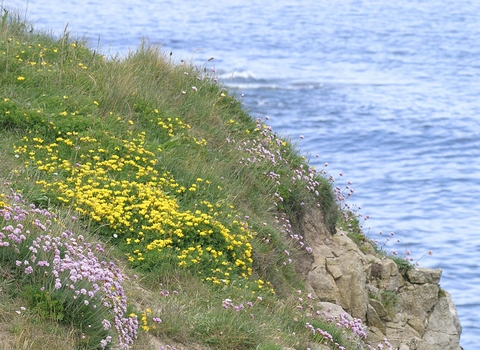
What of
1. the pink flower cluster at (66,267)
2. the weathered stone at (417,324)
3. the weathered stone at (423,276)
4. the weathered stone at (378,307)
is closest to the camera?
the pink flower cluster at (66,267)

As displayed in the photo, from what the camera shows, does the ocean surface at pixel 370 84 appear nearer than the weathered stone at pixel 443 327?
No

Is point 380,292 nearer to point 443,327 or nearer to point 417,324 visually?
point 417,324

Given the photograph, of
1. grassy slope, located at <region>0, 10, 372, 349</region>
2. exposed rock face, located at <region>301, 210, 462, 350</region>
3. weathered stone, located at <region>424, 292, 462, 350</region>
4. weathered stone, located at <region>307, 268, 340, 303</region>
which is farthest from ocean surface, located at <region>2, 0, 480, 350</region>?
weathered stone, located at <region>424, 292, 462, 350</region>

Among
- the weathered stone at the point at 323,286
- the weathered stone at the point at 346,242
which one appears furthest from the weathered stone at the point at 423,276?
the weathered stone at the point at 323,286

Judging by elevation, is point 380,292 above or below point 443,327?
above

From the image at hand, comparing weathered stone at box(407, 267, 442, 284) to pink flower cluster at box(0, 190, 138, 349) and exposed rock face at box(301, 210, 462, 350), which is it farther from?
pink flower cluster at box(0, 190, 138, 349)

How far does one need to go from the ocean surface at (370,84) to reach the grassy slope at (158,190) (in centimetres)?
133

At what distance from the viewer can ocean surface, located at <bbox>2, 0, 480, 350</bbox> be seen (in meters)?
22.9

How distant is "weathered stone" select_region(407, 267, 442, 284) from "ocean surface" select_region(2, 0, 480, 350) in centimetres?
287

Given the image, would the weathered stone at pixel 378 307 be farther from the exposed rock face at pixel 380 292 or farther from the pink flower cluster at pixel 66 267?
the pink flower cluster at pixel 66 267

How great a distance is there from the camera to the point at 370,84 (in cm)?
4047

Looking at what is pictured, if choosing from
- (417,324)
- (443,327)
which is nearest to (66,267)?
(417,324)

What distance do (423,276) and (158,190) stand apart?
174 inches

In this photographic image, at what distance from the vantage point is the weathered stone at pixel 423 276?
11289mm
